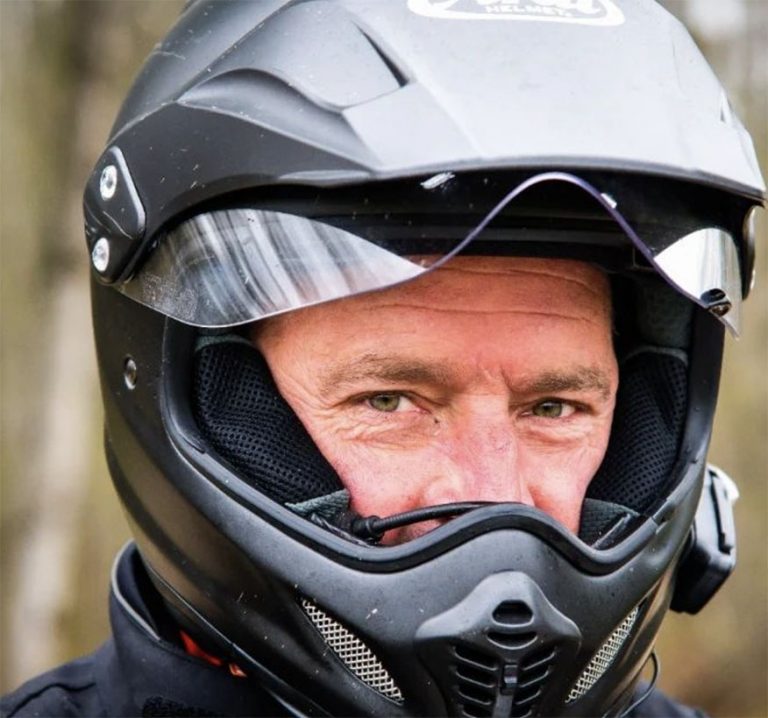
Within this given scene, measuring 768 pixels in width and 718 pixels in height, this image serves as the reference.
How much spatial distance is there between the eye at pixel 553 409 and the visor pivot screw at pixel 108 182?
0.80 m

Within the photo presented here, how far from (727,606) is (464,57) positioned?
722cm

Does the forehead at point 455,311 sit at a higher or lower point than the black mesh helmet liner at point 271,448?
higher

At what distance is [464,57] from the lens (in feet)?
7.26

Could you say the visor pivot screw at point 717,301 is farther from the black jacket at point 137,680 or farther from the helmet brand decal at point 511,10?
the black jacket at point 137,680

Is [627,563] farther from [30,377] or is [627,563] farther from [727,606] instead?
[727,606]

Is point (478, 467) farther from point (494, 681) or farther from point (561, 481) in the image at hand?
point (494, 681)

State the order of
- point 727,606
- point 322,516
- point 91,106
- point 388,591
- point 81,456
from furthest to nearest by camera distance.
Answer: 1. point 727,606
2. point 81,456
3. point 91,106
4. point 322,516
5. point 388,591

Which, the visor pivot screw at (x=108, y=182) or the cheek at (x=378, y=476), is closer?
the cheek at (x=378, y=476)

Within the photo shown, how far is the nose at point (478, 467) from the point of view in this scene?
2279 millimetres

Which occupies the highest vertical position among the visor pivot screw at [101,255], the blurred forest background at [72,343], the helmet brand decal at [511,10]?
the helmet brand decal at [511,10]

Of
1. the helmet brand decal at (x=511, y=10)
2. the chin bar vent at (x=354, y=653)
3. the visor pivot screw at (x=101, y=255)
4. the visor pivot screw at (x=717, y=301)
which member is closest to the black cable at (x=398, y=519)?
the chin bar vent at (x=354, y=653)

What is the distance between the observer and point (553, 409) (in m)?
2.49

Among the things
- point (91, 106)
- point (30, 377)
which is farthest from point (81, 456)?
point (91, 106)

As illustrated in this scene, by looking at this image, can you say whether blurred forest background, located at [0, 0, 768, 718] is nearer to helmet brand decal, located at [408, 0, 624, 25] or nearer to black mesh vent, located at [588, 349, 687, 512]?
black mesh vent, located at [588, 349, 687, 512]
